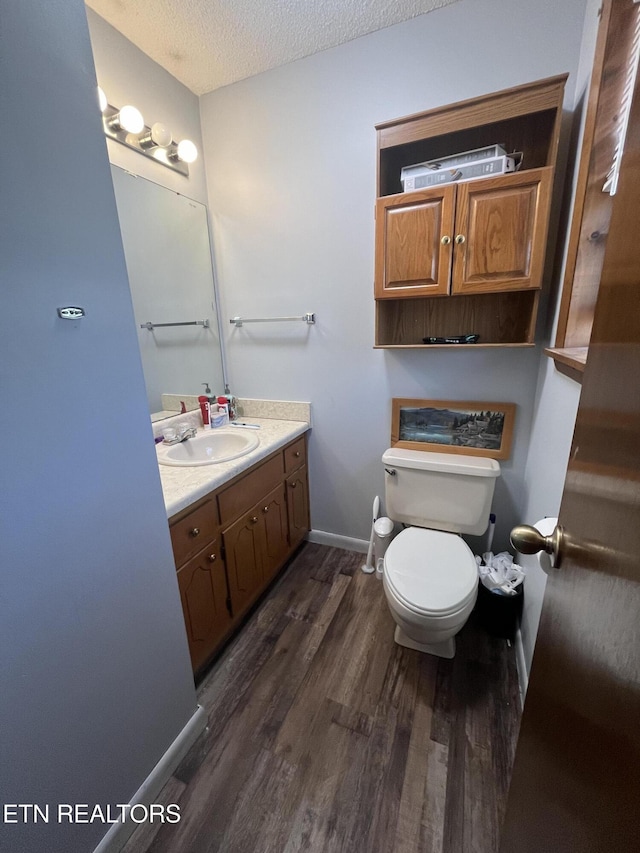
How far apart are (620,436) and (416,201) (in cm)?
134

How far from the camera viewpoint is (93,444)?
766mm

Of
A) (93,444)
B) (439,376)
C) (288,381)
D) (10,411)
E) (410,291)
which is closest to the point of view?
(10,411)

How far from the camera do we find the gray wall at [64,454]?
0.62 metres

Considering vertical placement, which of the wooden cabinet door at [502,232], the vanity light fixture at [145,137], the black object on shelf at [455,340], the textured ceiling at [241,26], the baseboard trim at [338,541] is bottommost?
the baseboard trim at [338,541]

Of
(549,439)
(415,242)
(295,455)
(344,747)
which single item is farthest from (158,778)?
(415,242)

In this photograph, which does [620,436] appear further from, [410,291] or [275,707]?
[275,707]

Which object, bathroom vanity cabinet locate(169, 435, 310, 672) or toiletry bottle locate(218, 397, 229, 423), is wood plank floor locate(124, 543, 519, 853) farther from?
toiletry bottle locate(218, 397, 229, 423)

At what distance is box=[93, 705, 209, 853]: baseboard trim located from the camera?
0.90 metres

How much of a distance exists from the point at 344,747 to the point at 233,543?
807mm

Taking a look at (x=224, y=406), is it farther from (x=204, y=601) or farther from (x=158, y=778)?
(x=158, y=778)

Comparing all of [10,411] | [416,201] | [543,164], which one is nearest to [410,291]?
[416,201]

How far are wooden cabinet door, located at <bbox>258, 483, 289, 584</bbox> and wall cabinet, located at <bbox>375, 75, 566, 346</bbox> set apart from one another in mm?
1048

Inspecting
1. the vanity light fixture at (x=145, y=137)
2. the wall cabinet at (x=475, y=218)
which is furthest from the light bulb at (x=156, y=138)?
the wall cabinet at (x=475, y=218)

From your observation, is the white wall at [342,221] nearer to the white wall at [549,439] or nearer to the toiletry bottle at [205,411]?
the white wall at [549,439]
